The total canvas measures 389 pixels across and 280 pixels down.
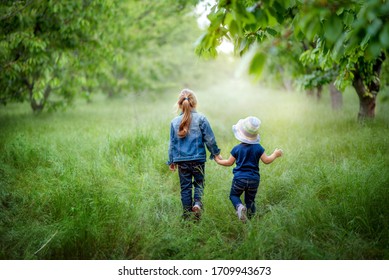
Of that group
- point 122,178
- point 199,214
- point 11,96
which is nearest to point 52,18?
point 11,96

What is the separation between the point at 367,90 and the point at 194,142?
505cm

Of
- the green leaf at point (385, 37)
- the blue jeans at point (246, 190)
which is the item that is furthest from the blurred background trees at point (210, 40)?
the blue jeans at point (246, 190)

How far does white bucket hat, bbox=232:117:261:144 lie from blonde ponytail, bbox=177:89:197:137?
623 millimetres

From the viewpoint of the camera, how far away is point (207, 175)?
16.4 ft

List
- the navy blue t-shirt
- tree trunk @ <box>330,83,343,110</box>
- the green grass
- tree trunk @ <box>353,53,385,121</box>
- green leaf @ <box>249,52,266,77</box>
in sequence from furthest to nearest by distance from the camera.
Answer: tree trunk @ <box>330,83,343,110</box>, tree trunk @ <box>353,53,385,121</box>, the navy blue t-shirt, the green grass, green leaf @ <box>249,52,266,77</box>

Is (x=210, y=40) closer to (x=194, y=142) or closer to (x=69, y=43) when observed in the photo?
(x=194, y=142)

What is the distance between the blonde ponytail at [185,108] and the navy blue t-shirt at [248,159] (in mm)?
656

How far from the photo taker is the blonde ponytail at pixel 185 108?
3877 millimetres

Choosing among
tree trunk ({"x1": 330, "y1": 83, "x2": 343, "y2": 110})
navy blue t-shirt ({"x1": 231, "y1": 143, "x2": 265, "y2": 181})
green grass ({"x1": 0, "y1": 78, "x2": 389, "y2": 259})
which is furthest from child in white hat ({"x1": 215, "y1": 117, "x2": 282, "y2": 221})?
tree trunk ({"x1": 330, "y1": 83, "x2": 343, "y2": 110})

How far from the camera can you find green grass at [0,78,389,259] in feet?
10.6

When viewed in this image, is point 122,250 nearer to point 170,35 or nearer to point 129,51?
point 129,51

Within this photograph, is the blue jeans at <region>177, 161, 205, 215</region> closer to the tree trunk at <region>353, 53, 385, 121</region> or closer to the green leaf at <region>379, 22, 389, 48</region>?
the green leaf at <region>379, 22, 389, 48</region>

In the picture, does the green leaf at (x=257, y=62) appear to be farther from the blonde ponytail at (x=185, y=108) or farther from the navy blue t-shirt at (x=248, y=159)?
the blonde ponytail at (x=185, y=108)
